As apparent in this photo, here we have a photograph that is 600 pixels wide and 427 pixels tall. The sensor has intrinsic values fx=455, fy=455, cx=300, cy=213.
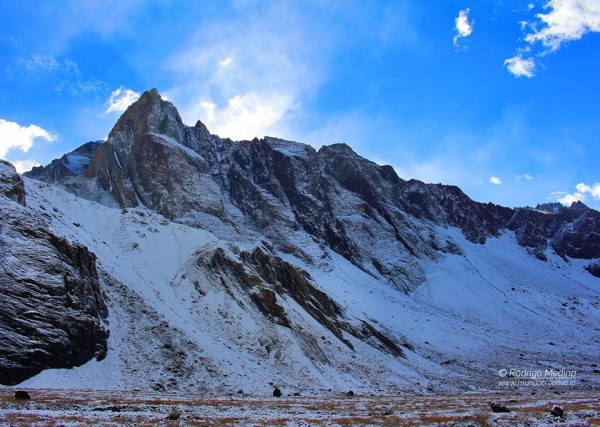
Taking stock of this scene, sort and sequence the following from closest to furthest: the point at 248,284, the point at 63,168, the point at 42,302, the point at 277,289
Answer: the point at 42,302
the point at 248,284
the point at 277,289
the point at 63,168

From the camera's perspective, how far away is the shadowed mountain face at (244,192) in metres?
127

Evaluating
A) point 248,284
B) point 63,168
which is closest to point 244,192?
point 63,168

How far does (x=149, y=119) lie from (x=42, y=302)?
122234 mm

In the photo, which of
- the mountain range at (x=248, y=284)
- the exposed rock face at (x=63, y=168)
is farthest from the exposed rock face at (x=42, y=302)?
the exposed rock face at (x=63, y=168)

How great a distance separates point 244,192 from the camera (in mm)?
147625

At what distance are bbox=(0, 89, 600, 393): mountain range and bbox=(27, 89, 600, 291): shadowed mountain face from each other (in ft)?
2.21

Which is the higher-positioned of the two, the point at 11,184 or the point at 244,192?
the point at 244,192

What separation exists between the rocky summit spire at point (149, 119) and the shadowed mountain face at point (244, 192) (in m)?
0.41

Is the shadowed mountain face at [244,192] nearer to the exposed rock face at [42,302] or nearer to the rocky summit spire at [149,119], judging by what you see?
the rocky summit spire at [149,119]

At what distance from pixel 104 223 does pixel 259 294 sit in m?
30.7

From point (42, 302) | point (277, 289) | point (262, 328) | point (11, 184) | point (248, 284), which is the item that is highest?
point (11, 184)

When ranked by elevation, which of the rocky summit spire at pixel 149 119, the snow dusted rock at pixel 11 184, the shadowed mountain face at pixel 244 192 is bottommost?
the snow dusted rock at pixel 11 184

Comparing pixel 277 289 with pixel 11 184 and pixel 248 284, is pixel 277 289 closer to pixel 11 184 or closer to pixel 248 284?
pixel 248 284

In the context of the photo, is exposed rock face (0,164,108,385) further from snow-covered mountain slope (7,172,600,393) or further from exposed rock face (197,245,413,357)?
exposed rock face (197,245,413,357)
